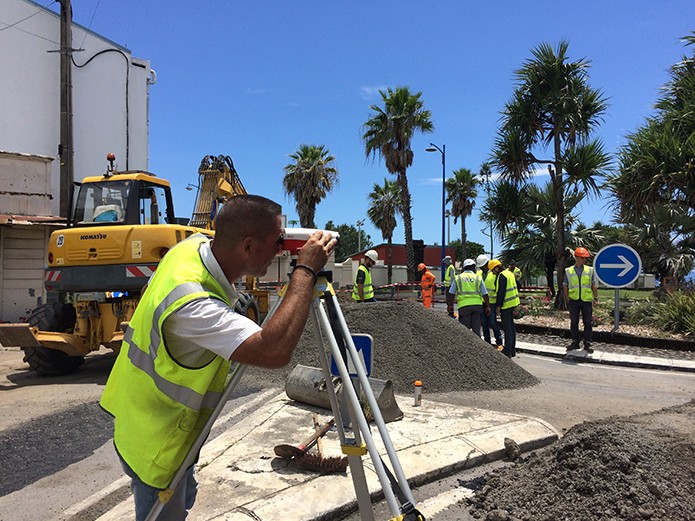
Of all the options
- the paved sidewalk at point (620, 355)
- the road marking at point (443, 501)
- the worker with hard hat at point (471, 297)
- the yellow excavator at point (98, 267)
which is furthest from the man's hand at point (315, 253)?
the paved sidewalk at point (620, 355)

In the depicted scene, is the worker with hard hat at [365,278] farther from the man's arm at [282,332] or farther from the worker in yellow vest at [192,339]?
the man's arm at [282,332]

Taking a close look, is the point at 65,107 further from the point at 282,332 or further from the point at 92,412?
the point at 282,332

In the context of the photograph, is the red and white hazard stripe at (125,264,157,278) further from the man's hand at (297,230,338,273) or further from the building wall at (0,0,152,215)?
the building wall at (0,0,152,215)

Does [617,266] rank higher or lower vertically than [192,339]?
higher

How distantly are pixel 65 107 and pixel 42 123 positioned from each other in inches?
143

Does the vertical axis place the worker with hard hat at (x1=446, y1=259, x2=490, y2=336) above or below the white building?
below

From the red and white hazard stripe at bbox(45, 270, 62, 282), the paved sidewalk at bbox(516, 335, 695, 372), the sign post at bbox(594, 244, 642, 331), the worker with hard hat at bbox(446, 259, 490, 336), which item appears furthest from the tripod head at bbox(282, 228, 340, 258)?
the sign post at bbox(594, 244, 642, 331)

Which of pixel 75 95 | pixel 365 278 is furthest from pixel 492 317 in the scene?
pixel 75 95

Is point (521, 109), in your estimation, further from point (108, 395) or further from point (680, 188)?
point (108, 395)

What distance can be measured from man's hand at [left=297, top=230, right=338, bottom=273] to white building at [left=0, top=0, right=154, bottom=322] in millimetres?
14082

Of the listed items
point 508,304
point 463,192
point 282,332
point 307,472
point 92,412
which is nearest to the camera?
point 282,332

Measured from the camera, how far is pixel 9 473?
14.4ft

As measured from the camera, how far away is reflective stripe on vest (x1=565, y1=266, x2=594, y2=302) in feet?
32.7

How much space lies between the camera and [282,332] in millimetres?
1609
